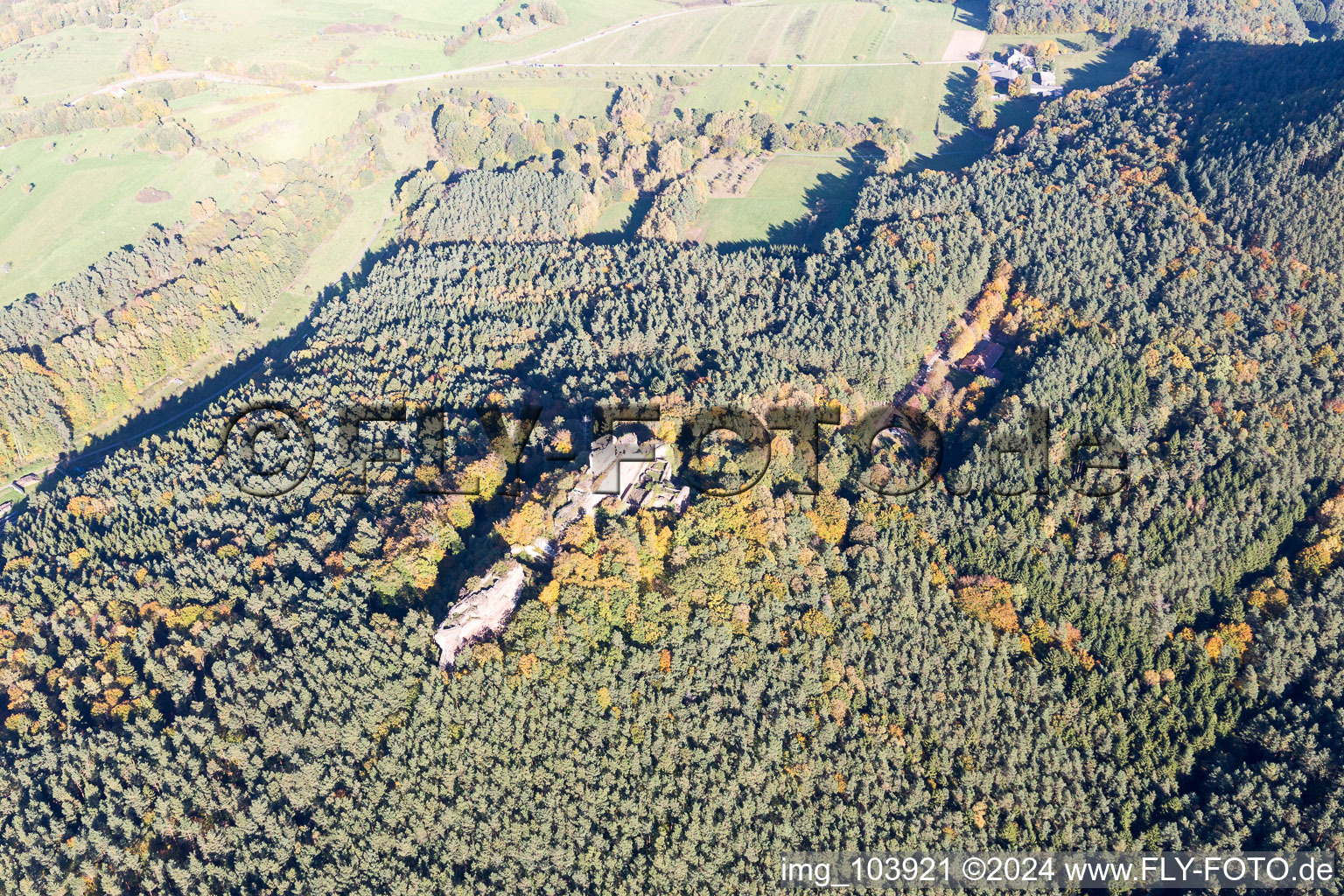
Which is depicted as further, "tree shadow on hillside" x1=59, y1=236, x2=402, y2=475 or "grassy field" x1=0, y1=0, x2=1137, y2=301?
"grassy field" x1=0, y1=0, x2=1137, y2=301

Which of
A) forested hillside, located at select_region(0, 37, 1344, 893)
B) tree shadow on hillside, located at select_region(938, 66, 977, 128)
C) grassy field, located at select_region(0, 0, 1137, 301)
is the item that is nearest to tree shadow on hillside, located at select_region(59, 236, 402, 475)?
forested hillside, located at select_region(0, 37, 1344, 893)

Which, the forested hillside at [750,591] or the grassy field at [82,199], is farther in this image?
the grassy field at [82,199]

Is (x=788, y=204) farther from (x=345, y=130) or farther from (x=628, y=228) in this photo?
(x=345, y=130)

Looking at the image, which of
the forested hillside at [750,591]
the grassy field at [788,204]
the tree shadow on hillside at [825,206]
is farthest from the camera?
the grassy field at [788,204]

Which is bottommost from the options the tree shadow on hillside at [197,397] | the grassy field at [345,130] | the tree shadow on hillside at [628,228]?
the tree shadow on hillside at [197,397]

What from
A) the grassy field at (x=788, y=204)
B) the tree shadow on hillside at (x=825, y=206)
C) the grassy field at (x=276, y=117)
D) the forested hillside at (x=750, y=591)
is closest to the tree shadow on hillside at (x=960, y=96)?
the tree shadow on hillside at (x=825, y=206)

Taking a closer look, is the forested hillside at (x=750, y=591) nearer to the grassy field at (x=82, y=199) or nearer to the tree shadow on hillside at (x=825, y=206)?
the tree shadow on hillside at (x=825, y=206)

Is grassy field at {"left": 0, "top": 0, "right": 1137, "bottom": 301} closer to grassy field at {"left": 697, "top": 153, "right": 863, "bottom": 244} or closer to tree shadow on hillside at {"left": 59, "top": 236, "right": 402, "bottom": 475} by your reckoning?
grassy field at {"left": 697, "top": 153, "right": 863, "bottom": 244}

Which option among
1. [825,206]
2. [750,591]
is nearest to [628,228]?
[825,206]
